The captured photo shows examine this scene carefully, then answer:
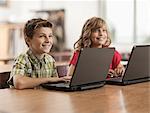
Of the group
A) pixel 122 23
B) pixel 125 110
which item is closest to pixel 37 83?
pixel 125 110

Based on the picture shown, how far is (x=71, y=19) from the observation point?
6664mm

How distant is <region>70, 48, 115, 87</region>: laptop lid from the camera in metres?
1.37

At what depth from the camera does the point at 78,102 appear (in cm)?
118

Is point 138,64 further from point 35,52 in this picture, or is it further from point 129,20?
point 129,20

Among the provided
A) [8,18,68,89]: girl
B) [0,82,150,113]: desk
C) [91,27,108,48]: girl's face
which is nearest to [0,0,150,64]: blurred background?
[91,27,108,48]: girl's face

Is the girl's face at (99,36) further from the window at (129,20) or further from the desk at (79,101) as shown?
the window at (129,20)

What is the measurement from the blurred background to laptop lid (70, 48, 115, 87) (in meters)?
Answer: 4.04

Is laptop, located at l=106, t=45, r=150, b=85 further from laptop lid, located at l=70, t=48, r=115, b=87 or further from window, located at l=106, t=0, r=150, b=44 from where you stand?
window, located at l=106, t=0, r=150, b=44

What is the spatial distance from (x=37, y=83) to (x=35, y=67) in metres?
0.22

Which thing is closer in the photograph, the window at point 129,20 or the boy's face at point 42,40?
the boy's face at point 42,40

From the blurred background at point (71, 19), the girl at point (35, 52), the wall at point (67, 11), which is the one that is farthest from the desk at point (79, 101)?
the wall at point (67, 11)

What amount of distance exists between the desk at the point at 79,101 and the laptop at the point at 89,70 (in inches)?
1.7

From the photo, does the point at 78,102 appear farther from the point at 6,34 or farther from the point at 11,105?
the point at 6,34

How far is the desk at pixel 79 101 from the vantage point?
106 cm
